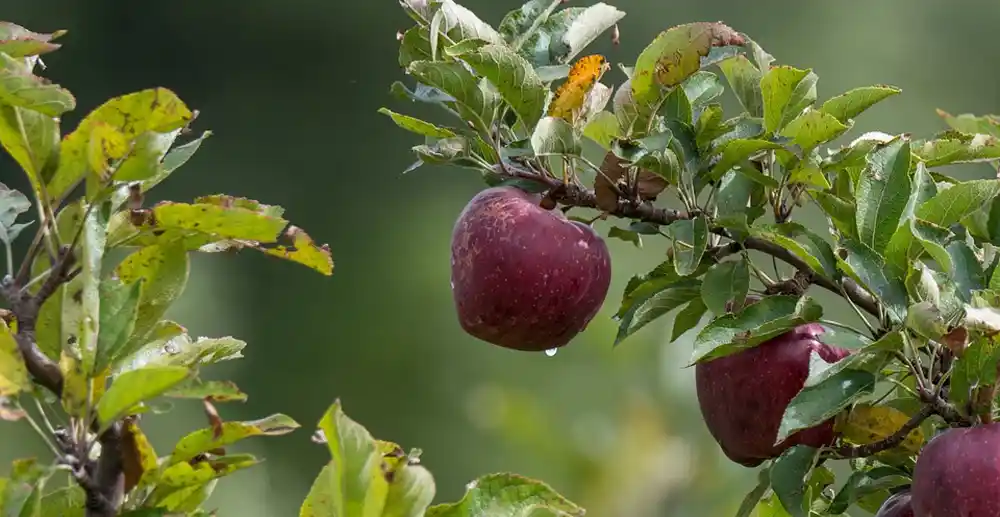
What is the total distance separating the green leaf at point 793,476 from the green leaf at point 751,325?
0.27 ft

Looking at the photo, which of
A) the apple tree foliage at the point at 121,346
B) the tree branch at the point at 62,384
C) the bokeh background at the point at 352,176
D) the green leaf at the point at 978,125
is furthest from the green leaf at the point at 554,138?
the bokeh background at the point at 352,176

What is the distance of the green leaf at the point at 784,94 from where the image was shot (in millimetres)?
921

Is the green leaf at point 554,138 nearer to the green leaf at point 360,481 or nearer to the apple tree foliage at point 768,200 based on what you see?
the apple tree foliage at point 768,200

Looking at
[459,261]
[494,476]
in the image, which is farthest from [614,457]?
[494,476]

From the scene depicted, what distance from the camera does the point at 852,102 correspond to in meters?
0.93

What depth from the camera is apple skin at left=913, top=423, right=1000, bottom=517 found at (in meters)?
0.83

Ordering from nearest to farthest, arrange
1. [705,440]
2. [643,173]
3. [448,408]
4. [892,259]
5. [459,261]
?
[892,259] < [643,173] < [459,261] < [705,440] < [448,408]

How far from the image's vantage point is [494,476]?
0.76 m

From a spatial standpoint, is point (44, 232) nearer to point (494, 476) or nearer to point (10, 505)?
point (10, 505)

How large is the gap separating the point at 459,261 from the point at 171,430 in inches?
112

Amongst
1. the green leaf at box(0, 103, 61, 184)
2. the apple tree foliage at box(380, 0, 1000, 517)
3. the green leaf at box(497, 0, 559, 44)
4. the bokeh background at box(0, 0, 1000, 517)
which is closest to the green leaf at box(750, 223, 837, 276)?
the apple tree foliage at box(380, 0, 1000, 517)

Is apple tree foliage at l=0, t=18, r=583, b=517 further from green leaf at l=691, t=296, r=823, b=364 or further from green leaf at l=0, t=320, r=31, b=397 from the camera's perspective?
green leaf at l=691, t=296, r=823, b=364

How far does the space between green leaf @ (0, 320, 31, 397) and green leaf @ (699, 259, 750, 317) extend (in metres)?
0.45

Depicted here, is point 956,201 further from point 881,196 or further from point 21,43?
point 21,43
